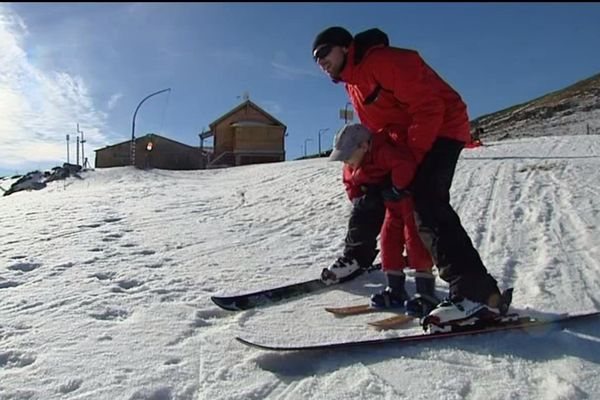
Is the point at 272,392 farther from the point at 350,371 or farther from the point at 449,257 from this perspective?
the point at 449,257

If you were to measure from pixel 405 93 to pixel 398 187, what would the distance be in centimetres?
52

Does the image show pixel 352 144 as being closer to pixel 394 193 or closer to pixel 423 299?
pixel 394 193

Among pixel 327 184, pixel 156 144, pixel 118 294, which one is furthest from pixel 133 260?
pixel 156 144

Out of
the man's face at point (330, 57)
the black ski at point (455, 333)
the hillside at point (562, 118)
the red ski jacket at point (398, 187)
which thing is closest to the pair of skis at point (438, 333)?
the black ski at point (455, 333)

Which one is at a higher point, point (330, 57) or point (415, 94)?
point (330, 57)

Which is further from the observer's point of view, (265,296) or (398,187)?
(265,296)

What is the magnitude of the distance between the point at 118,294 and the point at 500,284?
8.49 ft

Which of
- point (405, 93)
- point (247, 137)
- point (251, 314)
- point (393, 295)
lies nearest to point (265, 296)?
A: point (251, 314)

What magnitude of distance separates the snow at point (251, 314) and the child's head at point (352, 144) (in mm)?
936

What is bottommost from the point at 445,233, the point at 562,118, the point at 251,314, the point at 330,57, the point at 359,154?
the point at 251,314

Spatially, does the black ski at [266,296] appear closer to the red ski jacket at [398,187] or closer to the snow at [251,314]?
the snow at [251,314]

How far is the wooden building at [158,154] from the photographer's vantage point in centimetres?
3906

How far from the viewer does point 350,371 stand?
85.7 inches

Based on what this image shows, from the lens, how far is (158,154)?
39.2m
